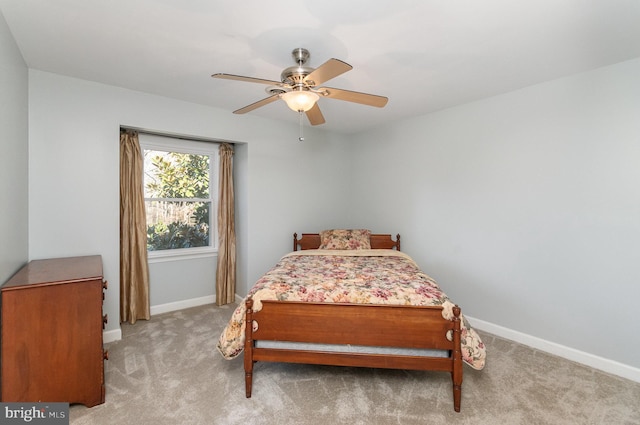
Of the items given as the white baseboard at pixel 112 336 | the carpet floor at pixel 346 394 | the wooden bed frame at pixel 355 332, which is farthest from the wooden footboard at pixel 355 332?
the white baseboard at pixel 112 336

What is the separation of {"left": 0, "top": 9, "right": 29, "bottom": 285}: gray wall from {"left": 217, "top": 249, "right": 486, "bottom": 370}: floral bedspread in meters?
1.51

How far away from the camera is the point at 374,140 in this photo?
4516 mm

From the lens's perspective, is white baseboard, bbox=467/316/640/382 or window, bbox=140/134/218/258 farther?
window, bbox=140/134/218/258

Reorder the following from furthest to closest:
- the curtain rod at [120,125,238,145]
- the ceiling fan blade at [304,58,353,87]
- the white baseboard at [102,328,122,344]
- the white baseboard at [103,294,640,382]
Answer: the curtain rod at [120,125,238,145] → the white baseboard at [102,328,122,344] → the white baseboard at [103,294,640,382] → the ceiling fan blade at [304,58,353,87]

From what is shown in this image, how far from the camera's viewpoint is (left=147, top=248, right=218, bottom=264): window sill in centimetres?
366

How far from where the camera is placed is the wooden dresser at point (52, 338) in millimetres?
1745

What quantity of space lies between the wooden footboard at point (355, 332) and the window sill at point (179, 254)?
216 cm

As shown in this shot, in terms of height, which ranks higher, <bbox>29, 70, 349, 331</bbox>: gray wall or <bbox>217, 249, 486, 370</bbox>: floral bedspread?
<bbox>29, 70, 349, 331</bbox>: gray wall

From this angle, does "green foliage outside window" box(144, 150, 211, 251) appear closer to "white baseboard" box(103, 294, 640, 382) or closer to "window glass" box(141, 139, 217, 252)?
"window glass" box(141, 139, 217, 252)

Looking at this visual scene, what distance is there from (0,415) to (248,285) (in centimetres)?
245

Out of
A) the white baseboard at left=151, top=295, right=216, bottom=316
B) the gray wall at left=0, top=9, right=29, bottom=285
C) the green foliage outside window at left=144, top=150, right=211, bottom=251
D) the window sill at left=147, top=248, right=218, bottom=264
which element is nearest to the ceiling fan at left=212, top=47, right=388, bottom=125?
the gray wall at left=0, top=9, right=29, bottom=285

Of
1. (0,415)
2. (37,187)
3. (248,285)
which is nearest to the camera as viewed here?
(0,415)

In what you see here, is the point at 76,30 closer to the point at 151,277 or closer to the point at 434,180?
the point at 151,277

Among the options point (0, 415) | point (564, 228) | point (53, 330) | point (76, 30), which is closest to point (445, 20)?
point (564, 228)
